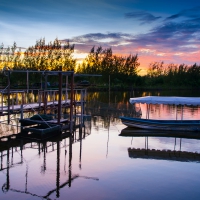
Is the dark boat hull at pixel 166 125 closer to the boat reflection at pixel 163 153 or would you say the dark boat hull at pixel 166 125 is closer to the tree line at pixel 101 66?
the boat reflection at pixel 163 153

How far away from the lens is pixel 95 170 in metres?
10.2

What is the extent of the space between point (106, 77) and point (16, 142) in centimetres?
5534

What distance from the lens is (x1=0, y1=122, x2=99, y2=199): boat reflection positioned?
8406 millimetres

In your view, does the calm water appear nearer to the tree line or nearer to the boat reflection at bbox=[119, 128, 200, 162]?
the boat reflection at bbox=[119, 128, 200, 162]

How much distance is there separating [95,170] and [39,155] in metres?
2.89

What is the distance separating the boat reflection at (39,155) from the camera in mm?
8406

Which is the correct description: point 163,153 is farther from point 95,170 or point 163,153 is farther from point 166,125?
point 166,125

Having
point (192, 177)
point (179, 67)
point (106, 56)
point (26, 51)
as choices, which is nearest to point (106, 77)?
point (106, 56)

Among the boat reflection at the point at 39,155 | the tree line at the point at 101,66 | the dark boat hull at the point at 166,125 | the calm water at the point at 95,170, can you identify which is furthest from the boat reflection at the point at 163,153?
the tree line at the point at 101,66

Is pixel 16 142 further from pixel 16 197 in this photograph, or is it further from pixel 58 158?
pixel 16 197

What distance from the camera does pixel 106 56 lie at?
232ft

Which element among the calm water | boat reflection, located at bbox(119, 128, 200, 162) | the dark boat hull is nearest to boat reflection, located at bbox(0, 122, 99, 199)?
the calm water

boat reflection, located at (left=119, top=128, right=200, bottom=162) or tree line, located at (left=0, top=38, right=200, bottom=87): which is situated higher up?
tree line, located at (left=0, top=38, right=200, bottom=87)

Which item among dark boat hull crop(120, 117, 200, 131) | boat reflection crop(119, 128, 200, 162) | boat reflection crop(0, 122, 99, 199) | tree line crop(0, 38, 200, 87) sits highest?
tree line crop(0, 38, 200, 87)
